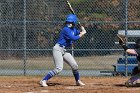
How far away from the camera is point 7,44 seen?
18875 millimetres

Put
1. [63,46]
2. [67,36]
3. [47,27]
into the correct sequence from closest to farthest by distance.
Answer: [67,36], [63,46], [47,27]

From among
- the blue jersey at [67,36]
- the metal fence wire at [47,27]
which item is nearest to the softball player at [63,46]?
the blue jersey at [67,36]

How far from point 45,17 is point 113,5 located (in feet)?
9.23

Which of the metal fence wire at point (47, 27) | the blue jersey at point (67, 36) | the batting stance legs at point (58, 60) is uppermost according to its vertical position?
the metal fence wire at point (47, 27)

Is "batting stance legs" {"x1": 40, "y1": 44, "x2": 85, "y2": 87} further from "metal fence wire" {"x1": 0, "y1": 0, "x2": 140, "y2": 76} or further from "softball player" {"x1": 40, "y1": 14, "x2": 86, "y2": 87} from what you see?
"metal fence wire" {"x1": 0, "y1": 0, "x2": 140, "y2": 76}

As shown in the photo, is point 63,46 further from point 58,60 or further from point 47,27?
point 47,27

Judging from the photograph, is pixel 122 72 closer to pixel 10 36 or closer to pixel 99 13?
pixel 99 13

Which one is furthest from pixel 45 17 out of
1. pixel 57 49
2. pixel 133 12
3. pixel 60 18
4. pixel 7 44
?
pixel 57 49

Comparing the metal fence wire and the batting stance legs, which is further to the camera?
the metal fence wire

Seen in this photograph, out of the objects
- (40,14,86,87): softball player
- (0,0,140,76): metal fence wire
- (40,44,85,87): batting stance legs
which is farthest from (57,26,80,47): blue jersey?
(0,0,140,76): metal fence wire

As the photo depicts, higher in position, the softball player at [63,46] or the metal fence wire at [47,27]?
the metal fence wire at [47,27]

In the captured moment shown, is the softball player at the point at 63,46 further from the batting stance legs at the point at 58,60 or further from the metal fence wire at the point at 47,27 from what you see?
the metal fence wire at the point at 47,27

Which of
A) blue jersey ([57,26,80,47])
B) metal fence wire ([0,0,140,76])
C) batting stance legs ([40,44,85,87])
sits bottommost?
batting stance legs ([40,44,85,87])

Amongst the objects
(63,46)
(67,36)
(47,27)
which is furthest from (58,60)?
(47,27)
